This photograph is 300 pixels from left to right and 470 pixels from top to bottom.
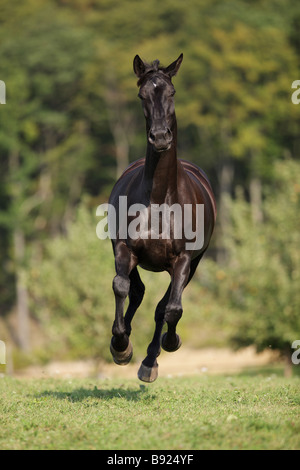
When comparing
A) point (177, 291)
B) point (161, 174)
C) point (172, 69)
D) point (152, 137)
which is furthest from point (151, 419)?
point (172, 69)

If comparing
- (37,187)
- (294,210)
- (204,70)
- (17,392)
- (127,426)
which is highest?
(204,70)

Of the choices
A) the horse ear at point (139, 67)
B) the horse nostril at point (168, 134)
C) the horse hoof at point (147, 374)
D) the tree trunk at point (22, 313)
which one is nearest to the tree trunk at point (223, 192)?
the tree trunk at point (22, 313)

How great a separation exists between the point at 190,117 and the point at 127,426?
44.7 metres

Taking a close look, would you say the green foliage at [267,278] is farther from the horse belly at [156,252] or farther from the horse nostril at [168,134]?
the horse nostril at [168,134]

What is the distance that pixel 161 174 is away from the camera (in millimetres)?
8547

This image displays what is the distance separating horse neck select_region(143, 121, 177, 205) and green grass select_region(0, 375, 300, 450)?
2.48 m

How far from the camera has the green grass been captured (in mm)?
6707

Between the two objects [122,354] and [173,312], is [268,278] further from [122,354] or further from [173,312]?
[173,312]

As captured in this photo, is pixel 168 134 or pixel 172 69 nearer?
pixel 168 134

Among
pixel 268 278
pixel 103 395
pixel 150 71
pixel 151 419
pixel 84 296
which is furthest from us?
pixel 84 296

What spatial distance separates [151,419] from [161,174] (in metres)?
2.84

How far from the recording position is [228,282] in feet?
95.9
